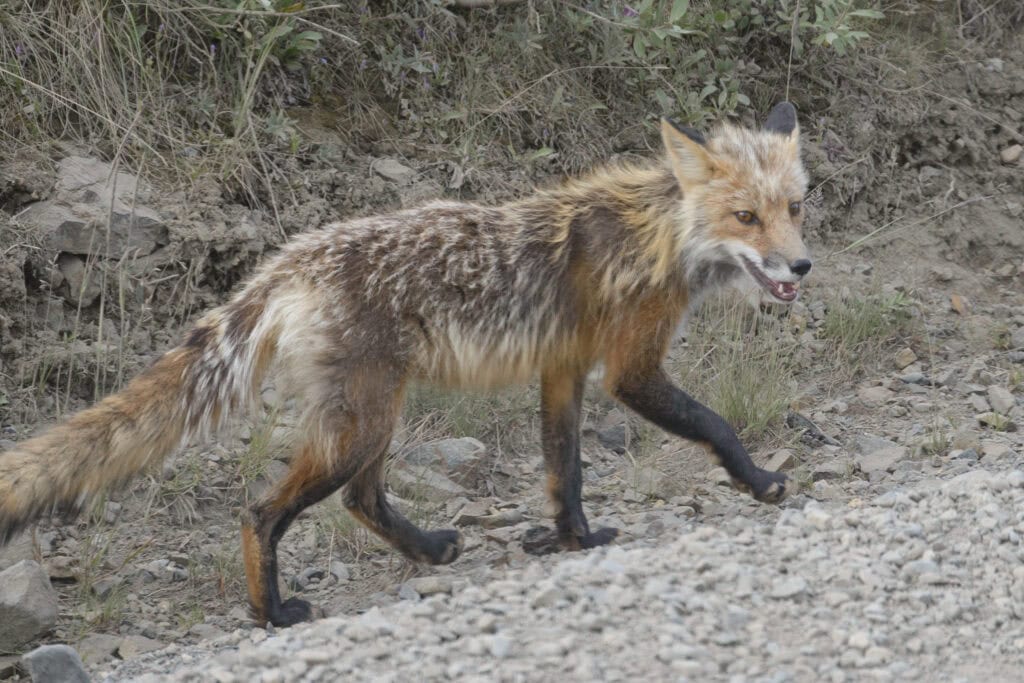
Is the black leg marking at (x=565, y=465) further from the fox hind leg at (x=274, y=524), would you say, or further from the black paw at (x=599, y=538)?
the fox hind leg at (x=274, y=524)

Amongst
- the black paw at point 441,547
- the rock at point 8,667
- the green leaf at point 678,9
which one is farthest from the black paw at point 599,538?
the green leaf at point 678,9

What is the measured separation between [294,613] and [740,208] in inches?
103

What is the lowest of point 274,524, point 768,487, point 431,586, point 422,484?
point 422,484

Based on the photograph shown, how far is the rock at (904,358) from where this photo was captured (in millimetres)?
8320

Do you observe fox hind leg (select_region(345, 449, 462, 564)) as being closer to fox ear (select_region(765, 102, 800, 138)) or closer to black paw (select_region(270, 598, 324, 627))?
black paw (select_region(270, 598, 324, 627))

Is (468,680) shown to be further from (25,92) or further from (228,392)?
(25,92)

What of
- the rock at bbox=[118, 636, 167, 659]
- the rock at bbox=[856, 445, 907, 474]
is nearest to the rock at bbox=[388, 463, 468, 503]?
the rock at bbox=[118, 636, 167, 659]

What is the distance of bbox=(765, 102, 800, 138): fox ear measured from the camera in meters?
6.23

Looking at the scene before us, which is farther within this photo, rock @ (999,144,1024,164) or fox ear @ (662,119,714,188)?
rock @ (999,144,1024,164)

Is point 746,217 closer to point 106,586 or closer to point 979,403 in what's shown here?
point 979,403

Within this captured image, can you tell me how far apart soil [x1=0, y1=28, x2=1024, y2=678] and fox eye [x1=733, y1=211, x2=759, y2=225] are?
1424mm

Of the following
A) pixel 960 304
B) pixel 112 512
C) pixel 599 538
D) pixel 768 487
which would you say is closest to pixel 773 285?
pixel 768 487

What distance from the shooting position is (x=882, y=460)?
678 centimetres

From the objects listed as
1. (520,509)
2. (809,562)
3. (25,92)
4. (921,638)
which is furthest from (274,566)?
(25,92)
